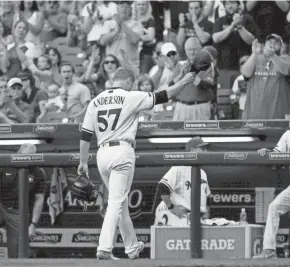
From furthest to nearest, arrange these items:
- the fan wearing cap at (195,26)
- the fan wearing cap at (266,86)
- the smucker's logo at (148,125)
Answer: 1. the fan wearing cap at (195,26)
2. the fan wearing cap at (266,86)
3. the smucker's logo at (148,125)

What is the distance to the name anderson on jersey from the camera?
9273mm

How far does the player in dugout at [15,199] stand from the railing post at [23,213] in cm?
5

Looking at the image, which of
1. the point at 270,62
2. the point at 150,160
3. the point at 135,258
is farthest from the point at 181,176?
the point at 270,62

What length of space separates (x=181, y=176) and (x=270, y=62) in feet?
9.31

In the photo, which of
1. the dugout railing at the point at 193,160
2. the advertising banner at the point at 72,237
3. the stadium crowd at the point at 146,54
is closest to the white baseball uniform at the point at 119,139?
the dugout railing at the point at 193,160

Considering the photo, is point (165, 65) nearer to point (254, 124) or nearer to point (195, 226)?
point (254, 124)

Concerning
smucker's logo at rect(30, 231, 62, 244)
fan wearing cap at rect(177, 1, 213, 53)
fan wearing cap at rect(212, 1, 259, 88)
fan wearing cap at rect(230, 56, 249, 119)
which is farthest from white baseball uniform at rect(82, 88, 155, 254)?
fan wearing cap at rect(177, 1, 213, 53)

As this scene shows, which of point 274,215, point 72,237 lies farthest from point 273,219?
point 72,237

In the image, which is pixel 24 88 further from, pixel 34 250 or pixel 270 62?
pixel 34 250

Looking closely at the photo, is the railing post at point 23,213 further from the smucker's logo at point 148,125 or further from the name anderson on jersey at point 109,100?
the smucker's logo at point 148,125

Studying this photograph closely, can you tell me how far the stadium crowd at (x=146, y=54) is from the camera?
12.3 m

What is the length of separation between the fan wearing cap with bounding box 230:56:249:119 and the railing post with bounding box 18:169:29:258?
3978 mm

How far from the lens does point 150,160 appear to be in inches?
385

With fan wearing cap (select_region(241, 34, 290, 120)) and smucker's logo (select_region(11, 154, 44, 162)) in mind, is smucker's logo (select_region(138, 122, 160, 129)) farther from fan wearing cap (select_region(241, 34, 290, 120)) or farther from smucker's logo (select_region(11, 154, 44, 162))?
smucker's logo (select_region(11, 154, 44, 162))
